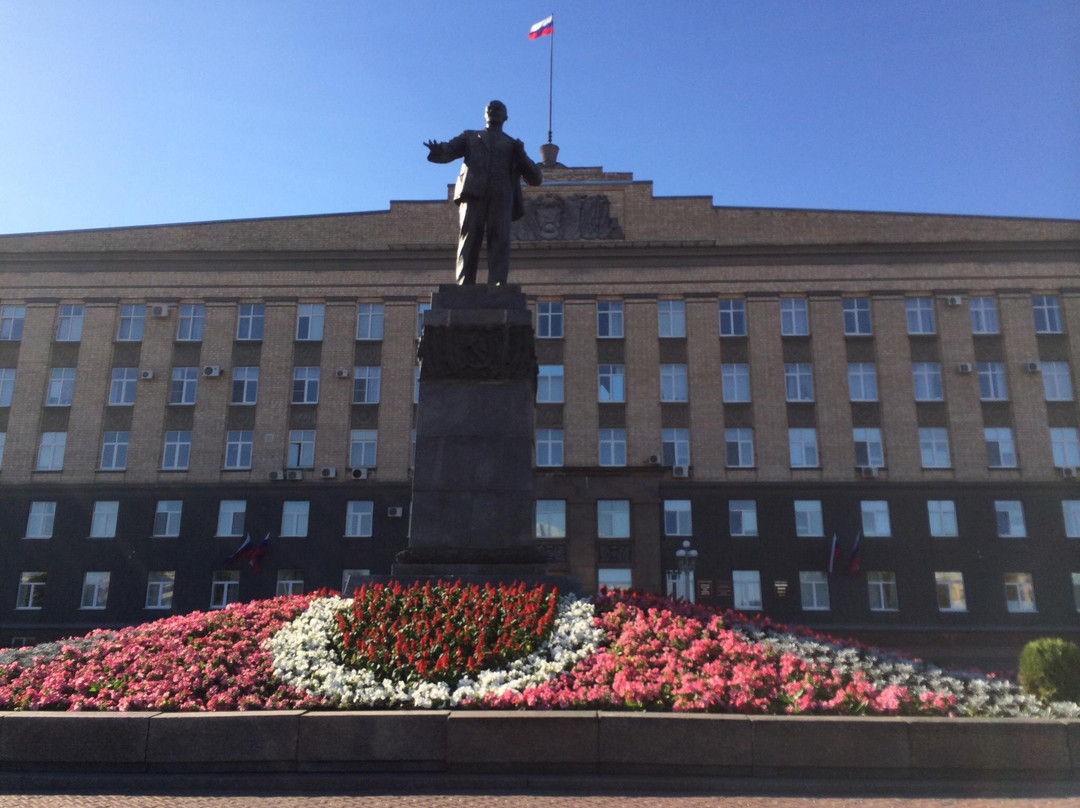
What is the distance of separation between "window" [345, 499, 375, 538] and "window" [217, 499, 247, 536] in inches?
178

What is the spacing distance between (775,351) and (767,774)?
33.1 metres

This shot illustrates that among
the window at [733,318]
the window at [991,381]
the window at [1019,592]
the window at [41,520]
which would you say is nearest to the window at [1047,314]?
the window at [991,381]

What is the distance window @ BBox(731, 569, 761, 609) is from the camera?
35000mm

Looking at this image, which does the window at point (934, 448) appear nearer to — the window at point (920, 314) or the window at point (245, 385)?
the window at point (920, 314)

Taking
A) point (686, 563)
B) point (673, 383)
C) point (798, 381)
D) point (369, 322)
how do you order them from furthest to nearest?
1. point (369, 322)
2. point (673, 383)
3. point (798, 381)
4. point (686, 563)

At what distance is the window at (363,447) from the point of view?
123ft

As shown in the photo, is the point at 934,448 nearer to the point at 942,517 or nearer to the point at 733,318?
the point at 942,517

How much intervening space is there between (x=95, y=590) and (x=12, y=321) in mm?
13518

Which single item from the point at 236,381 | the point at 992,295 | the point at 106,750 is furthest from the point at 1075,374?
the point at 106,750

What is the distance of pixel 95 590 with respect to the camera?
118 feet

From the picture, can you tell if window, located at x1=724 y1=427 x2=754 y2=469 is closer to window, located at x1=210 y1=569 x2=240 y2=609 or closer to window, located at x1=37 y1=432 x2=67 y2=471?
window, located at x1=210 y1=569 x2=240 y2=609

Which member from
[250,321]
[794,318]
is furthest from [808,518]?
[250,321]

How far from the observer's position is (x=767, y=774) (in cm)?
638

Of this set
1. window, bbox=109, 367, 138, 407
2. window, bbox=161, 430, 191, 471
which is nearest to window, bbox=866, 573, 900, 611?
window, bbox=161, 430, 191, 471
